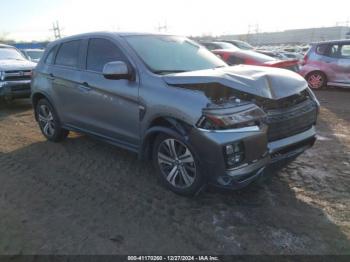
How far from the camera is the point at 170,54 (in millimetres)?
4633

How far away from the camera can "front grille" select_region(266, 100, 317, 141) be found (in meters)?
3.66

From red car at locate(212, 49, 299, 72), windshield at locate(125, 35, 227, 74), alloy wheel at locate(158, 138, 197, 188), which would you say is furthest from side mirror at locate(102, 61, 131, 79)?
red car at locate(212, 49, 299, 72)

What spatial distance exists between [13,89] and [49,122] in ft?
12.1

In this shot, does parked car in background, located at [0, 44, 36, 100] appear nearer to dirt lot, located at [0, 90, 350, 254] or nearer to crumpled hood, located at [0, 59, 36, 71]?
crumpled hood, located at [0, 59, 36, 71]

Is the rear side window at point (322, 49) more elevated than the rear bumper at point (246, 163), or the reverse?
the rear side window at point (322, 49)

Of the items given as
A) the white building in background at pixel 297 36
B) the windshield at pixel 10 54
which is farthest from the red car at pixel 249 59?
the white building in background at pixel 297 36

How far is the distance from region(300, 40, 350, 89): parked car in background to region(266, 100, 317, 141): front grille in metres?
7.23

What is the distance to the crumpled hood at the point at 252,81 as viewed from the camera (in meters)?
3.59

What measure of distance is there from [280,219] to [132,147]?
6.51ft

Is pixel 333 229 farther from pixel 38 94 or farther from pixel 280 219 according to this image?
pixel 38 94

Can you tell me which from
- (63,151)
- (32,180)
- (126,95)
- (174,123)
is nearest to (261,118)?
(174,123)

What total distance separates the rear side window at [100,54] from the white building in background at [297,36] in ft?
266

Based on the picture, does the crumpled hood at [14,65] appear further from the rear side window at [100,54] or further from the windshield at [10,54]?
the rear side window at [100,54]

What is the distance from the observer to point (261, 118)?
3537 mm
